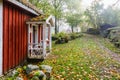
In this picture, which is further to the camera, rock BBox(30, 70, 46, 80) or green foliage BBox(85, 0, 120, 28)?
green foliage BBox(85, 0, 120, 28)

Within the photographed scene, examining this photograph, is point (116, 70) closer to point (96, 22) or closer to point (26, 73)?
point (26, 73)

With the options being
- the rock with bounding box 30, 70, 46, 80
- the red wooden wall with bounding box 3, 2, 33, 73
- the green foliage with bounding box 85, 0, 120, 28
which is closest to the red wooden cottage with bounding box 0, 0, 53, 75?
the red wooden wall with bounding box 3, 2, 33, 73

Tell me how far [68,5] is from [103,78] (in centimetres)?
3236

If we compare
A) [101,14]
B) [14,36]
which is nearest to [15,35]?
[14,36]

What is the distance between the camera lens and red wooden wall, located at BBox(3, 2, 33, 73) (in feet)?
28.2

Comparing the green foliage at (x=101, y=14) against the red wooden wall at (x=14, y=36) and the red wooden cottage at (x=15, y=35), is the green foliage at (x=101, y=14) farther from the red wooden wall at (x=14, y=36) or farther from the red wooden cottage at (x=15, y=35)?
the red wooden wall at (x=14, y=36)

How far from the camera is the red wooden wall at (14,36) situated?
8594 mm

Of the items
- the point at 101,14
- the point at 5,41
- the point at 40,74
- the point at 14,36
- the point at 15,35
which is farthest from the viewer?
the point at 101,14

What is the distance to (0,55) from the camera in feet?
26.5

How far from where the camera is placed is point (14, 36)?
31.7ft

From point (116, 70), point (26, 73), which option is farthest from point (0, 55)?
point (116, 70)

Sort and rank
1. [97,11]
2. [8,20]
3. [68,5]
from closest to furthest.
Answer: [8,20]
[97,11]
[68,5]

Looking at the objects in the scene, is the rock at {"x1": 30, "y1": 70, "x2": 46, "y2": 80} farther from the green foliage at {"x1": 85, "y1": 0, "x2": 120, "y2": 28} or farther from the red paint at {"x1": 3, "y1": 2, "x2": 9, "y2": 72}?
the green foliage at {"x1": 85, "y1": 0, "x2": 120, "y2": 28}

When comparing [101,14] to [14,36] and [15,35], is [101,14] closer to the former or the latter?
[15,35]
